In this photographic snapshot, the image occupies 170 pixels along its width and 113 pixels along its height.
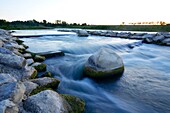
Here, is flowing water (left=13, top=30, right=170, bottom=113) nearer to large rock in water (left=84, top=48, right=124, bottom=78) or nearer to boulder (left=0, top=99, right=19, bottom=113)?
large rock in water (left=84, top=48, right=124, bottom=78)

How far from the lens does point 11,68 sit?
5.71 metres

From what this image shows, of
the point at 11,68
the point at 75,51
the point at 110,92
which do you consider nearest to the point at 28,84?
the point at 11,68

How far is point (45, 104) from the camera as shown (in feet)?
11.8

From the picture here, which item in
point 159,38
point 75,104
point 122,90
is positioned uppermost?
point 75,104

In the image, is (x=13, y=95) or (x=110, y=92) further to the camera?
(x=110, y=92)

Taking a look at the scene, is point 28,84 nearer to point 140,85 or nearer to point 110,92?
point 110,92

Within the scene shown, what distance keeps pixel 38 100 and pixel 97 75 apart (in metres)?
3.70

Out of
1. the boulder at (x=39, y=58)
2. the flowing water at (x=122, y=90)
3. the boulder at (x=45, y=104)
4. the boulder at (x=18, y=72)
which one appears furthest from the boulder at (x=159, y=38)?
the boulder at (x=45, y=104)

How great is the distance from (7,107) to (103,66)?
4560mm

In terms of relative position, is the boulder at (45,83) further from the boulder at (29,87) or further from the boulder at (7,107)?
the boulder at (7,107)

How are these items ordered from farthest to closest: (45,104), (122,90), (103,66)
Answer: (103,66), (122,90), (45,104)

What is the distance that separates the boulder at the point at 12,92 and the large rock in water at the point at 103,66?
3796 mm

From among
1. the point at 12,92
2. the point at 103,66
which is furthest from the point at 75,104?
the point at 103,66

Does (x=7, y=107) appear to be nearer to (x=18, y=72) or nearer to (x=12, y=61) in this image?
(x=18, y=72)
